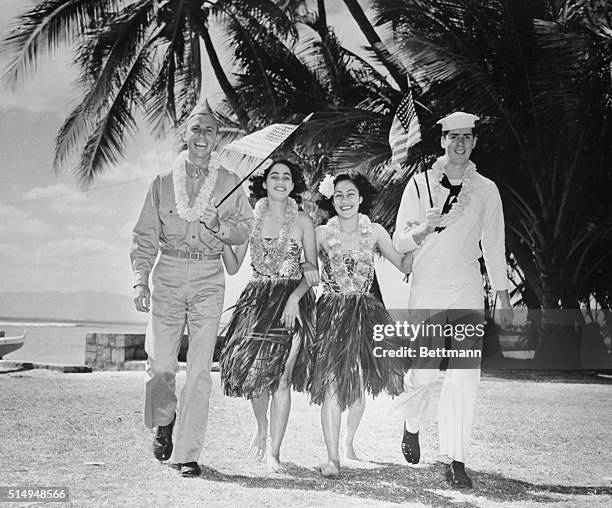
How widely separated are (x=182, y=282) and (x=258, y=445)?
70cm

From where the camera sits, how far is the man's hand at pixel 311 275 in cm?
279

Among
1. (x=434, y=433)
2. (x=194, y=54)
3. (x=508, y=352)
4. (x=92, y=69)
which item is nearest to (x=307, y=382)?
(x=434, y=433)

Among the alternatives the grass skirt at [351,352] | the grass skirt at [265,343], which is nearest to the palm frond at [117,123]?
the grass skirt at [265,343]

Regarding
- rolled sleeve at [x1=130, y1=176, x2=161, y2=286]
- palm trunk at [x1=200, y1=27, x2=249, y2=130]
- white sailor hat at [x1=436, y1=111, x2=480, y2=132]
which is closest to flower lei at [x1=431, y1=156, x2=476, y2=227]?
white sailor hat at [x1=436, y1=111, x2=480, y2=132]

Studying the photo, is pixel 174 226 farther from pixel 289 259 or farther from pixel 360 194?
pixel 360 194

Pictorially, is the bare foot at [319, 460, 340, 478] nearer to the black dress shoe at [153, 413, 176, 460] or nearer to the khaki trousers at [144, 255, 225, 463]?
the khaki trousers at [144, 255, 225, 463]

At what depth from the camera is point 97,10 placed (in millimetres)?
4234

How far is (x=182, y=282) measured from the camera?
108 inches

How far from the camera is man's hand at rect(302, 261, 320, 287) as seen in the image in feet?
9.16

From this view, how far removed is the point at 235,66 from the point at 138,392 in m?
2.18

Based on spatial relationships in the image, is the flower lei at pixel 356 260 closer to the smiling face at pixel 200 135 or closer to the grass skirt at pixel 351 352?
the grass skirt at pixel 351 352

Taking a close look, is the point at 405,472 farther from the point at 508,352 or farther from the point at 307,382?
the point at 508,352

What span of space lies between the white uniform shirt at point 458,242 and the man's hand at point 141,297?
36.3 inches

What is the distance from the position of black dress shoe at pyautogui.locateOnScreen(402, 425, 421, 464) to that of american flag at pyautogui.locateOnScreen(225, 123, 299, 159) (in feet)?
3.76
